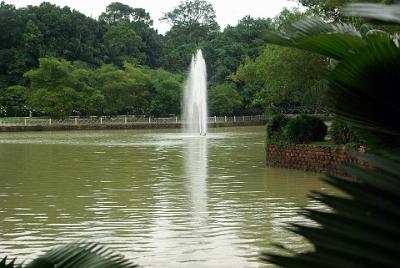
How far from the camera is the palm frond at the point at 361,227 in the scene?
3.88 ft

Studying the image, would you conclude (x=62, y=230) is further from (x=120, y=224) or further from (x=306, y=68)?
(x=306, y=68)

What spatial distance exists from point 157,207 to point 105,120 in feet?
151

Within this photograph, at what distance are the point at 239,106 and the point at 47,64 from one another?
58.7 ft

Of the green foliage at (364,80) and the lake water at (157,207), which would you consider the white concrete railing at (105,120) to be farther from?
the green foliage at (364,80)

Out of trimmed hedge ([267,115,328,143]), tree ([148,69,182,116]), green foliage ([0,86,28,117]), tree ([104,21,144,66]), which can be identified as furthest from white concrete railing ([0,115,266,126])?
trimmed hedge ([267,115,328,143])

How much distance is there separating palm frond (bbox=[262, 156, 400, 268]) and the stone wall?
1428 centimetres

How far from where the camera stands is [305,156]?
17.4 m

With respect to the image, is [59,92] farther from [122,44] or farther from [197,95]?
[122,44]

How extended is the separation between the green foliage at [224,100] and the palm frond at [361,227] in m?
60.8

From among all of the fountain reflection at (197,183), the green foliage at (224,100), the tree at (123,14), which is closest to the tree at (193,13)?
the tree at (123,14)

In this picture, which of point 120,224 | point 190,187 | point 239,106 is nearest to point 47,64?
point 239,106

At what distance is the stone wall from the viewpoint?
16.0m

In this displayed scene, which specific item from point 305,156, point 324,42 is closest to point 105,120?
point 305,156

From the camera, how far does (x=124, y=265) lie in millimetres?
1769
